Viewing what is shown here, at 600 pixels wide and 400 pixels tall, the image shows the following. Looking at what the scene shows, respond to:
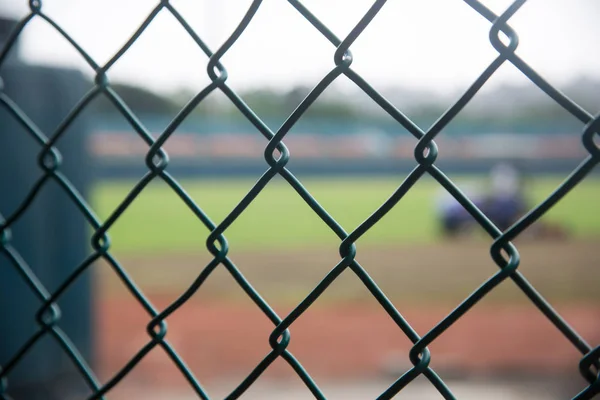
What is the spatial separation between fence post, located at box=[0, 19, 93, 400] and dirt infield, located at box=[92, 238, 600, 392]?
2.99 feet

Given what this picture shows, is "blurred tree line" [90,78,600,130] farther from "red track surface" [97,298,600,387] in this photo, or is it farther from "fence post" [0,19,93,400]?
"fence post" [0,19,93,400]

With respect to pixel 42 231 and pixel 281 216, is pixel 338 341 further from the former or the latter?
pixel 281 216

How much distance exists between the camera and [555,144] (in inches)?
1388

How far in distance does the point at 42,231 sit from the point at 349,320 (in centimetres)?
435

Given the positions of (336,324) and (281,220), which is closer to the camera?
(336,324)

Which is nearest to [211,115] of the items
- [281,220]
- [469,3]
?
[281,220]

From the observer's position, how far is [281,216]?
1869 centimetres

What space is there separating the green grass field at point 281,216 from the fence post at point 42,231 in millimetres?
6369

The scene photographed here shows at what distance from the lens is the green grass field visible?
13.8 metres

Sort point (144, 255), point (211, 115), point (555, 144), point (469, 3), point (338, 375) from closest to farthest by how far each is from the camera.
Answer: point (469, 3), point (338, 375), point (144, 255), point (555, 144), point (211, 115)

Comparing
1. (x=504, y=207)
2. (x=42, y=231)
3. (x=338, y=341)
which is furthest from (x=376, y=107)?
(x=42, y=231)

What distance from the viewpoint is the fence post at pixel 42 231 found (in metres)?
3.47

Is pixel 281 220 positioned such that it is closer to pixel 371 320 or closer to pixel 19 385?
pixel 371 320

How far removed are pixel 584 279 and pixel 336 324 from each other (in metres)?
5.35
